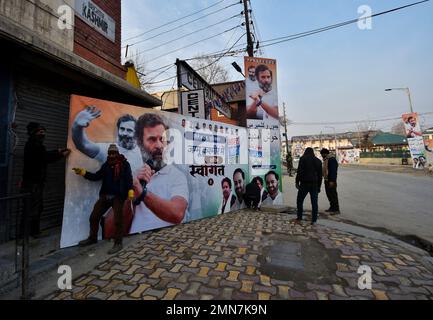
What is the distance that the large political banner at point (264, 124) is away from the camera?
25.5 feet

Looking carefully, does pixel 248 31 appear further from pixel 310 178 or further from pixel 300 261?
pixel 300 261

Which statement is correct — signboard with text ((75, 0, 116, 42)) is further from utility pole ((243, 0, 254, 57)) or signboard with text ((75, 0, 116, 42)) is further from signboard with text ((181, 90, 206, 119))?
utility pole ((243, 0, 254, 57))

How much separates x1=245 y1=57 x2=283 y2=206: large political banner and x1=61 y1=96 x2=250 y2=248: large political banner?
23.5 inches

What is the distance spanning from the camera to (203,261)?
132 inches

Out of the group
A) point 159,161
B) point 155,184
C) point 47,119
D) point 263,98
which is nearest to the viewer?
point 47,119

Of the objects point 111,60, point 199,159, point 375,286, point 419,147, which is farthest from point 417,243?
point 419,147

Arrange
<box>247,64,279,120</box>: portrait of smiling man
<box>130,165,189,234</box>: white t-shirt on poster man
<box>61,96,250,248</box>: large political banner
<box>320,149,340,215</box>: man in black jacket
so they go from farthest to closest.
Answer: <box>247,64,279,120</box>: portrait of smiling man, <box>320,149,340,215</box>: man in black jacket, <box>130,165,189,234</box>: white t-shirt on poster man, <box>61,96,250,248</box>: large political banner

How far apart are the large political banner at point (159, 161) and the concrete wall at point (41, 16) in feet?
6.68

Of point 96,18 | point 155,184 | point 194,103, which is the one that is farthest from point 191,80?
point 155,184

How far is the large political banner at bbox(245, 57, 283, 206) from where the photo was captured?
7770 millimetres

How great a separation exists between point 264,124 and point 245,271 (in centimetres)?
598

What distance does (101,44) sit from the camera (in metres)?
6.51

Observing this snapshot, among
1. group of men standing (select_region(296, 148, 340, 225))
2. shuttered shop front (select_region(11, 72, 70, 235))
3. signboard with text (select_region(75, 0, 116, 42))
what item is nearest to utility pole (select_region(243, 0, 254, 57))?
signboard with text (select_region(75, 0, 116, 42))
